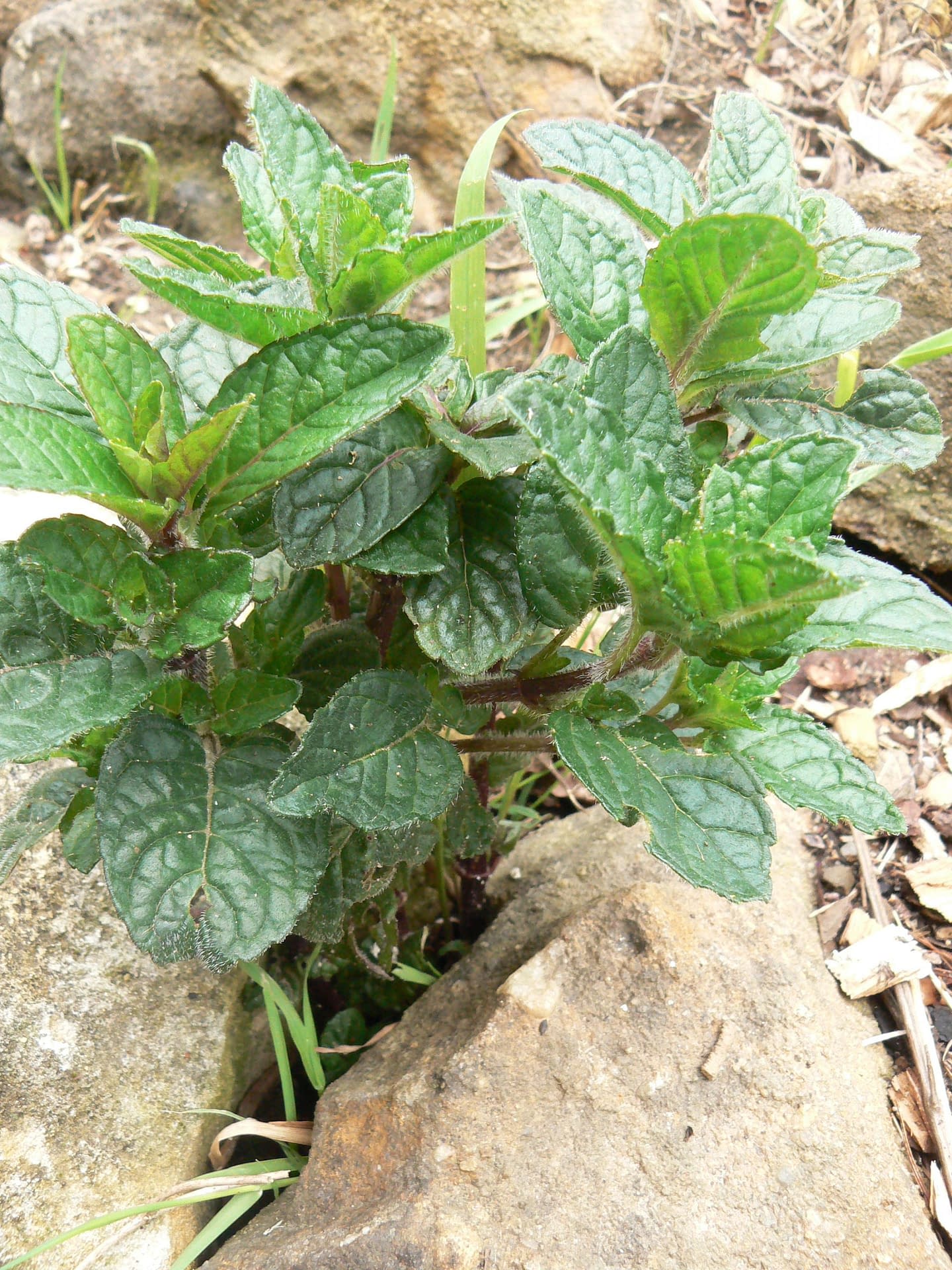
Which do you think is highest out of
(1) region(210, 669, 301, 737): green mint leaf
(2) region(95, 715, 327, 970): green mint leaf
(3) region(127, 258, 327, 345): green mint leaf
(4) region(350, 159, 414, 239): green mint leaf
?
(4) region(350, 159, 414, 239): green mint leaf

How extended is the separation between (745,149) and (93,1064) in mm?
1574

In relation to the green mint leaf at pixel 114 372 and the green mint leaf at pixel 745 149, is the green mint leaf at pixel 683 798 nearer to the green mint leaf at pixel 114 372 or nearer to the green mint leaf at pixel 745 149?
the green mint leaf at pixel 114 372

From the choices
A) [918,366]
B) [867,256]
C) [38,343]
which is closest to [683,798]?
[867,256]

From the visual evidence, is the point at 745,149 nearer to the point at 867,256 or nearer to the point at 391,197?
the point at 867,256

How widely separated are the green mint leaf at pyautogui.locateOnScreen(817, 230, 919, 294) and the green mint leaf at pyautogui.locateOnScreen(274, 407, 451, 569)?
537mm

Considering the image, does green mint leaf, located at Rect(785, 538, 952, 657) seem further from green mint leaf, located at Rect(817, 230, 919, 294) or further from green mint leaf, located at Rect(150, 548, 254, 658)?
green mint leaf, located at Rect(150, 548, 254, 658)

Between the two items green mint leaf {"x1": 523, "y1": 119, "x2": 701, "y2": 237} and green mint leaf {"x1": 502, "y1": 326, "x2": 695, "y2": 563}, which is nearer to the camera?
green mint leaf {"x1": 502, "y1": 326, "x2": 695, "y2": 563}

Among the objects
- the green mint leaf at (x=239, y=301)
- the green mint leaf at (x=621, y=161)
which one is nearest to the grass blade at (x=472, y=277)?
the green mint leaf at (x=621, y=161)

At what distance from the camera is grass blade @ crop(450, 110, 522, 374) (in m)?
1.70

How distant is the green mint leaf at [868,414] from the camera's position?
1.25 metres

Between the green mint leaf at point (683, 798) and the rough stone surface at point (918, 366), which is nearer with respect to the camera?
the green mint leaf at point (683, 798)

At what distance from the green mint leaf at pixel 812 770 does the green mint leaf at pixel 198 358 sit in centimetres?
77

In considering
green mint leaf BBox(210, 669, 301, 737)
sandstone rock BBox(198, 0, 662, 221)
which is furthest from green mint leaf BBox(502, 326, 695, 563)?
sandstone rock BBox(198, 0, 662, 221)

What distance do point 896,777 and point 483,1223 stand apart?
1.21m
